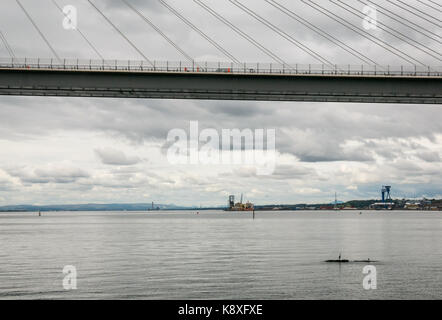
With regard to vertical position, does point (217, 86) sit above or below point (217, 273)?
above

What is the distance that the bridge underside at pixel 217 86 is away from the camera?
184ft

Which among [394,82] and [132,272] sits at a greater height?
[394,82]

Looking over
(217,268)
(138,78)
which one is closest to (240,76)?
(138,78)

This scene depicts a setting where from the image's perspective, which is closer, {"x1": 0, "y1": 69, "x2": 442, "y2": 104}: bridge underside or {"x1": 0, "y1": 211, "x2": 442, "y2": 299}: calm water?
{"x1": 0, "y1": 211, "x2": 442, "y2": 299}: calm water

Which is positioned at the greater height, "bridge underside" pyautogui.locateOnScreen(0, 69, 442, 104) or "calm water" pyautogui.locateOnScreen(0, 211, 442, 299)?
"bridge underside" pyautogui.locateOnScreen(0, 69, 442, 104)

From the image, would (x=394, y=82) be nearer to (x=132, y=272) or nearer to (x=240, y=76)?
(x=240, y=76)

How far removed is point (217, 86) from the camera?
189 feet

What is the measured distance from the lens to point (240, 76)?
57.2m

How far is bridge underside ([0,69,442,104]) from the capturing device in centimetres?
5609

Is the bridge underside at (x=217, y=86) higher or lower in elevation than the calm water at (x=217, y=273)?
higher

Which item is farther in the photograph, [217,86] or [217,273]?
[217,86]
